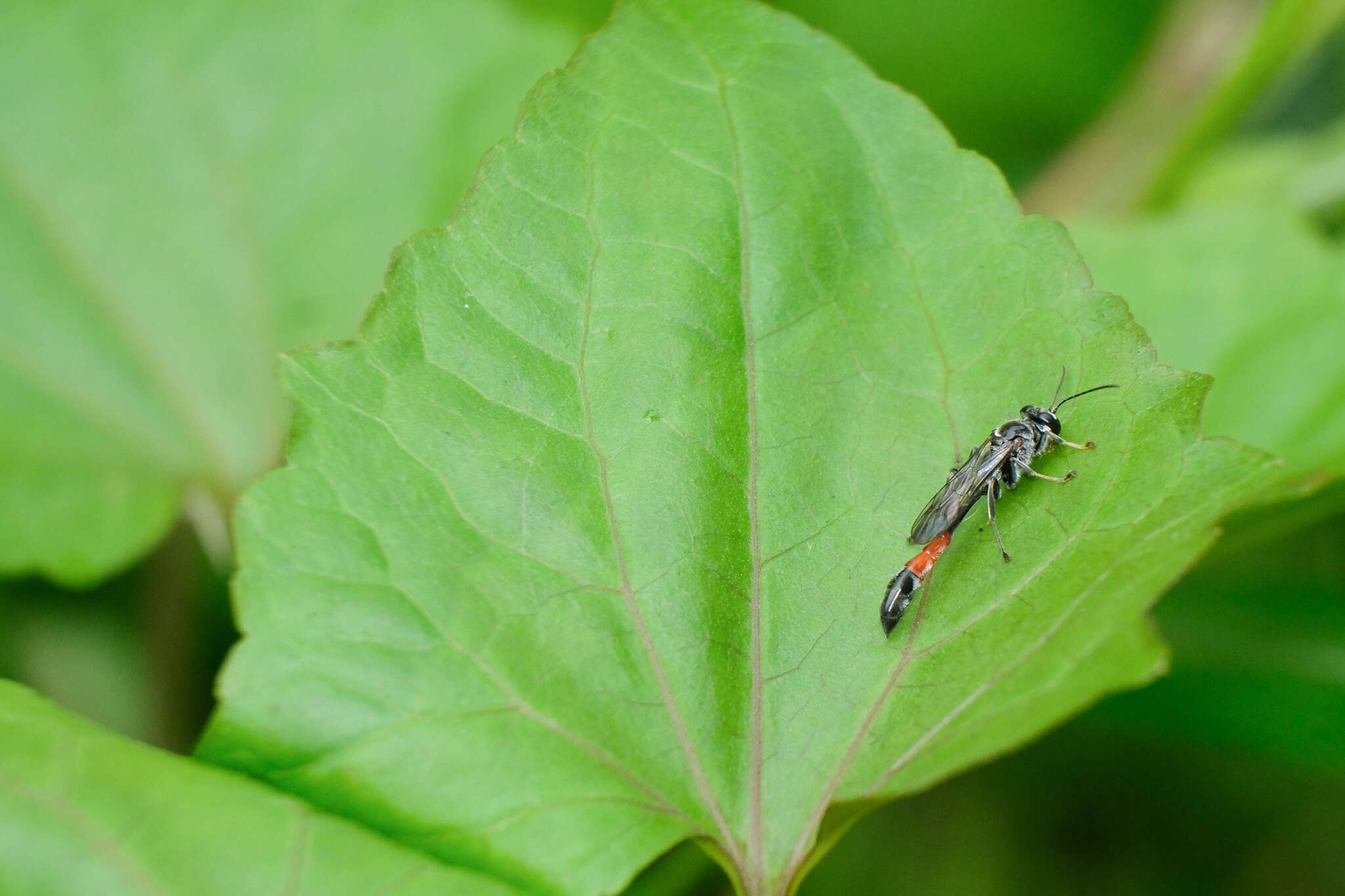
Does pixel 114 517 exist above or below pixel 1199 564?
above

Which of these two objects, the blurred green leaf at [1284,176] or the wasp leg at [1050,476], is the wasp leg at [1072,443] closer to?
the wasp leg at [1050,476]

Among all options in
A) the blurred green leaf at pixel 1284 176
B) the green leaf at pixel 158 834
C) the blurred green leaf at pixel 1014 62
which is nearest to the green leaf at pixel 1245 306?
the blurred green leaf at pixel 1284 176

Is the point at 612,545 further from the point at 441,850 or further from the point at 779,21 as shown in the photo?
the point at 779,21

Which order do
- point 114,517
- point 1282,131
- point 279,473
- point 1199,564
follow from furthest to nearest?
point 1282,131 → point 1199,564 → point 114,517 → point 279,473

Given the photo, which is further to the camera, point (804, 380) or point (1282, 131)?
point (1282, 131)

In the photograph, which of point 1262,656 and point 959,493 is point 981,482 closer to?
point 959,493

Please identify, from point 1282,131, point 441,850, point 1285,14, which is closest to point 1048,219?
point 441,850

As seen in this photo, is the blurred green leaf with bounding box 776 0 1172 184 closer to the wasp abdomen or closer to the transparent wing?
the transparent wing
